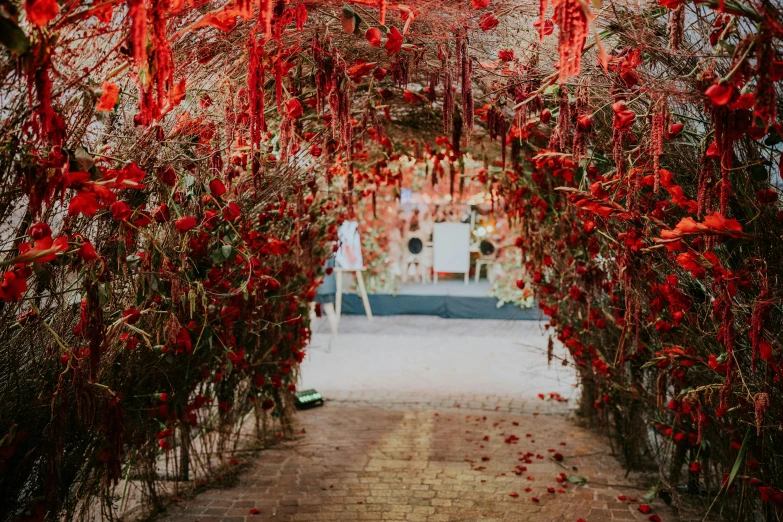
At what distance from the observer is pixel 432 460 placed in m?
4.86

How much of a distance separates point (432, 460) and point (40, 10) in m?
4.00

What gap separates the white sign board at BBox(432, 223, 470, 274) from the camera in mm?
12805

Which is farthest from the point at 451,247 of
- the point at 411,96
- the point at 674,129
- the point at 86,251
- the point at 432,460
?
the point at 86,251

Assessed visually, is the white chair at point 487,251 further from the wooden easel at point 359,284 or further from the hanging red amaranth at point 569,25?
the hanging red amaranth at point 569,25

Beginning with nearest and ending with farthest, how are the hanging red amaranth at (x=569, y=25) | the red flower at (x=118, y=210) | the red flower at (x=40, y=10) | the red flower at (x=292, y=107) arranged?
the red flower at (x=40, y=10), the hanging red amaranth at (x=569, y=25), the red flower at (x=118, y=210), the red flower at (x=292, y=107)

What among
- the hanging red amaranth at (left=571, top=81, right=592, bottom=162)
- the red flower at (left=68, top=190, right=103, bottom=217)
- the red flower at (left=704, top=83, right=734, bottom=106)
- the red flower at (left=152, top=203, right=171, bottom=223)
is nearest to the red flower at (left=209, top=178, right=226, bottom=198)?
the red flower at (left=152, top=203, right=171, bottom=223)

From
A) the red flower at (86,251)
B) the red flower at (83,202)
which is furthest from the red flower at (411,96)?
the red flower at (83,202)

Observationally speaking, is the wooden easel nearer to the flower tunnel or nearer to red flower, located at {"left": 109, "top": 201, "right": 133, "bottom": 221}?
the flower tunnel

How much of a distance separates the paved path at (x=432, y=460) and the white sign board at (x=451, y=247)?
470 cm

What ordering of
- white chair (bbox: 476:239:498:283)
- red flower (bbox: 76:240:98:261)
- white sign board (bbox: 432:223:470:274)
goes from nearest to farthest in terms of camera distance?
red flower (bbox: 76:240:98:261) → white sign board (bbox: 432:223:470:274) → white chair (bbox: 476:239:498:283)

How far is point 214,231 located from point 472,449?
2799mm

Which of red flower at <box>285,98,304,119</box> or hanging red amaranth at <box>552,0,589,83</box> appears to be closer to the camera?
hanging red amaranth at <box>552,0,589,83</box>

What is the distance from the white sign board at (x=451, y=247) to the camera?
42.0 feet

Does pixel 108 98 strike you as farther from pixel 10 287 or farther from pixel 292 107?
pixel 292 107
